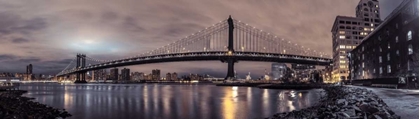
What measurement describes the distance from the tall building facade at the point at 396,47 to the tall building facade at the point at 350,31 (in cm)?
5800

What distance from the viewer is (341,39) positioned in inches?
4870

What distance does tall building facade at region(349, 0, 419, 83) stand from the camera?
37.5 metres

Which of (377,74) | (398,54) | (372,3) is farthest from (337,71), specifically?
(398,54)

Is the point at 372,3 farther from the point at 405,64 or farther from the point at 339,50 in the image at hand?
the point at 405,64

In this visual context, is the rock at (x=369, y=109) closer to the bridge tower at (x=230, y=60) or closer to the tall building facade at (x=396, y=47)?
the tall building facade at (x=396, y=47)

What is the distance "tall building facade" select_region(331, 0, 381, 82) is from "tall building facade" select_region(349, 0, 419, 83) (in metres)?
58.0

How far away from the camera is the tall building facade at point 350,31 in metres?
119

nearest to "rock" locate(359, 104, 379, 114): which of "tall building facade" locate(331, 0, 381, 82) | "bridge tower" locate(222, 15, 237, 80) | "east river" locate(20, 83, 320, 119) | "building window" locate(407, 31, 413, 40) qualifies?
"east river" locate(20, 83, 320, 119)

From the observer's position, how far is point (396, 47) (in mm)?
44125

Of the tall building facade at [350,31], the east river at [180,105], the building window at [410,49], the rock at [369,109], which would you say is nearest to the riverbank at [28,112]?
the east river at [180,105]

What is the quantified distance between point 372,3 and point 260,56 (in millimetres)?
55945

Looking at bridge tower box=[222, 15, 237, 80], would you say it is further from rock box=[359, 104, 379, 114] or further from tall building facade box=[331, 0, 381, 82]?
rock box=[359, 104, 379, 114]

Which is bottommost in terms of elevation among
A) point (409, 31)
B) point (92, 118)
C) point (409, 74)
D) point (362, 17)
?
point (92, 118)

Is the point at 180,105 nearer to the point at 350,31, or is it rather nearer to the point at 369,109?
the point at 369,109
